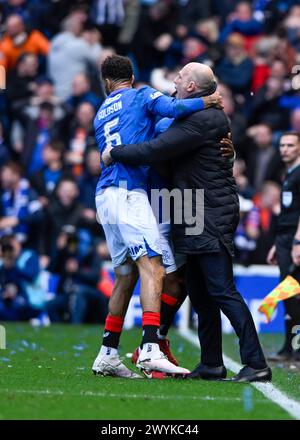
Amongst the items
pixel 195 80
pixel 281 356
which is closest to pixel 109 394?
pixel 195 80

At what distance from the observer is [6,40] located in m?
20.5

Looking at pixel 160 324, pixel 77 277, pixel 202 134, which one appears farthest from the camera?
pixel 77 277

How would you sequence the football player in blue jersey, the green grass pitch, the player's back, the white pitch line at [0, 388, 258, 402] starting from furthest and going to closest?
1. the player's back
2. the football player in blue jersey
3. the white pitch line at [0, 388, 258, 402]
4. the green grass pitch

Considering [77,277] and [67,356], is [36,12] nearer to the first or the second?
[77,277]

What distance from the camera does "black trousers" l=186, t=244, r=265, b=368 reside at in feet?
29.3

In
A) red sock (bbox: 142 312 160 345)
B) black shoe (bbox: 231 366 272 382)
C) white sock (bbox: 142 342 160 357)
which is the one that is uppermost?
red sock (bbox: 142 312 160 345)

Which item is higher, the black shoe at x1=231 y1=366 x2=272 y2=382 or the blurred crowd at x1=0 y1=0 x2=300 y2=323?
the blurred crowd at x1=0 y1=0 x2=300 y2=323

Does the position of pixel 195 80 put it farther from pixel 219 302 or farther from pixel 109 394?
pixel 109 394

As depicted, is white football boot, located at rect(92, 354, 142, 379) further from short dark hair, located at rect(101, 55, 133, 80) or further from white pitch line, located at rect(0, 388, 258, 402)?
short dark hair, located at rect(101, 55, 133, 80)

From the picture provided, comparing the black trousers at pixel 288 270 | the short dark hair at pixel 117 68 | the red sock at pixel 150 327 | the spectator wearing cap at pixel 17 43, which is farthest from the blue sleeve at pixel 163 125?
the spectator wearing cap at pixel 17 43

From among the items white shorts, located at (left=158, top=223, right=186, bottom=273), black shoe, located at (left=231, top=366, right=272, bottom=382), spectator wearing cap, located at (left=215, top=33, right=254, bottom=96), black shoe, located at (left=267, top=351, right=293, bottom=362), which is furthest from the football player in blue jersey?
spectator wearing cap, located at (left=215, top=33, right=254, bottom=96)

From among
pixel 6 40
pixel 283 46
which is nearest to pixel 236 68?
pixel 283 46

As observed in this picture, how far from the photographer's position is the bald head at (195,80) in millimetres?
9094

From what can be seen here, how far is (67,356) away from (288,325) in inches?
93.8
